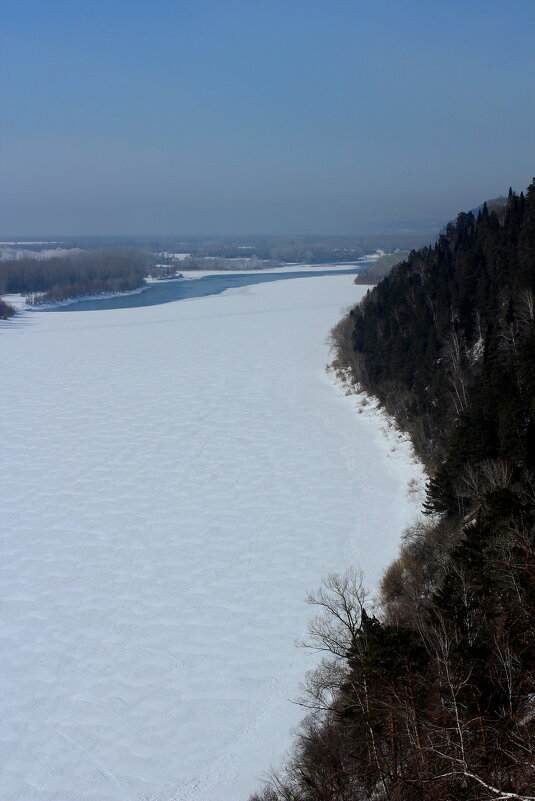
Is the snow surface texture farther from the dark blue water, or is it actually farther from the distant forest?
the distant forest

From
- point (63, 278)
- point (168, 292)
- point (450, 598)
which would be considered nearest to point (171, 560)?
point (450, 598)

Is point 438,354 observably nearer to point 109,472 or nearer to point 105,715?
point 109,472

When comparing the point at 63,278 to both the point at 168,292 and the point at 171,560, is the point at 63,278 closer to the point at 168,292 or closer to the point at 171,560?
the point at 168,292

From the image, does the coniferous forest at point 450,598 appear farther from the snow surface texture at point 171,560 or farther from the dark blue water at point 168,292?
the dark blue water at point 168,292

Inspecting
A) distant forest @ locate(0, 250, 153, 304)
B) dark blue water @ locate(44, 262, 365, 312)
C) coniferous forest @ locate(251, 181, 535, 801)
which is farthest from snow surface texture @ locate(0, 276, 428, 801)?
distant forest @ locate(0, 250, 153, 304)

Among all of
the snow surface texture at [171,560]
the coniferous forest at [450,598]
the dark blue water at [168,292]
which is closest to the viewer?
the coniferous forest at [450,598]

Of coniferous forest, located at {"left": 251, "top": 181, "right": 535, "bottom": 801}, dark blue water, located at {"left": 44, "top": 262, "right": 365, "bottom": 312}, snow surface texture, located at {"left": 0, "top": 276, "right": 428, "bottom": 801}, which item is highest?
dark blue water, located at {"left": 44, "top": 262, "right": 365, "bottom": 312}

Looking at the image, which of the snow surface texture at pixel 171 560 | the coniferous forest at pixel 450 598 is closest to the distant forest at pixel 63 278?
the snow surface texture at pixel 171 560
